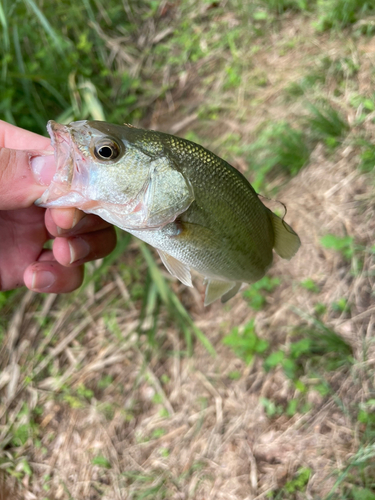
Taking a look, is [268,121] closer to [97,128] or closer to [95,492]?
[97,128]

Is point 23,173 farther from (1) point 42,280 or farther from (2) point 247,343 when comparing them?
(2) point 247,343

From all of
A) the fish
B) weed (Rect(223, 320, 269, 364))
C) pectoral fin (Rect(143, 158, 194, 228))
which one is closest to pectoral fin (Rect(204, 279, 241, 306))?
the fish

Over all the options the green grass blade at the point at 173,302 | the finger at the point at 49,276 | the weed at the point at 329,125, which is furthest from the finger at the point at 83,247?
the weed at the point at 329,125

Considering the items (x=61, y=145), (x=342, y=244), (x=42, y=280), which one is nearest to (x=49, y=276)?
(x=42, y=280)

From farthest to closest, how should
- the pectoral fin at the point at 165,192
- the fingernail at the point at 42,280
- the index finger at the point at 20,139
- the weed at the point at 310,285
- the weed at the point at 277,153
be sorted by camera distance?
the weed at the point at 277,153
the weed at the point at 310,285
the fingernail at the point at 42,280
the index finger at the point at 20,139
the pectoral fin at the point at 165,192

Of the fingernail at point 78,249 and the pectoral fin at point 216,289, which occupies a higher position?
A: the pectoral fin at point 216,289

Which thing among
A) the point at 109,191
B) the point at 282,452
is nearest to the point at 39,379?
the point at 282,452

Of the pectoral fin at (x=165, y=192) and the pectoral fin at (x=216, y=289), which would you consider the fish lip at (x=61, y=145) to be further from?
the pectoral fin at (x=216, y=289)
